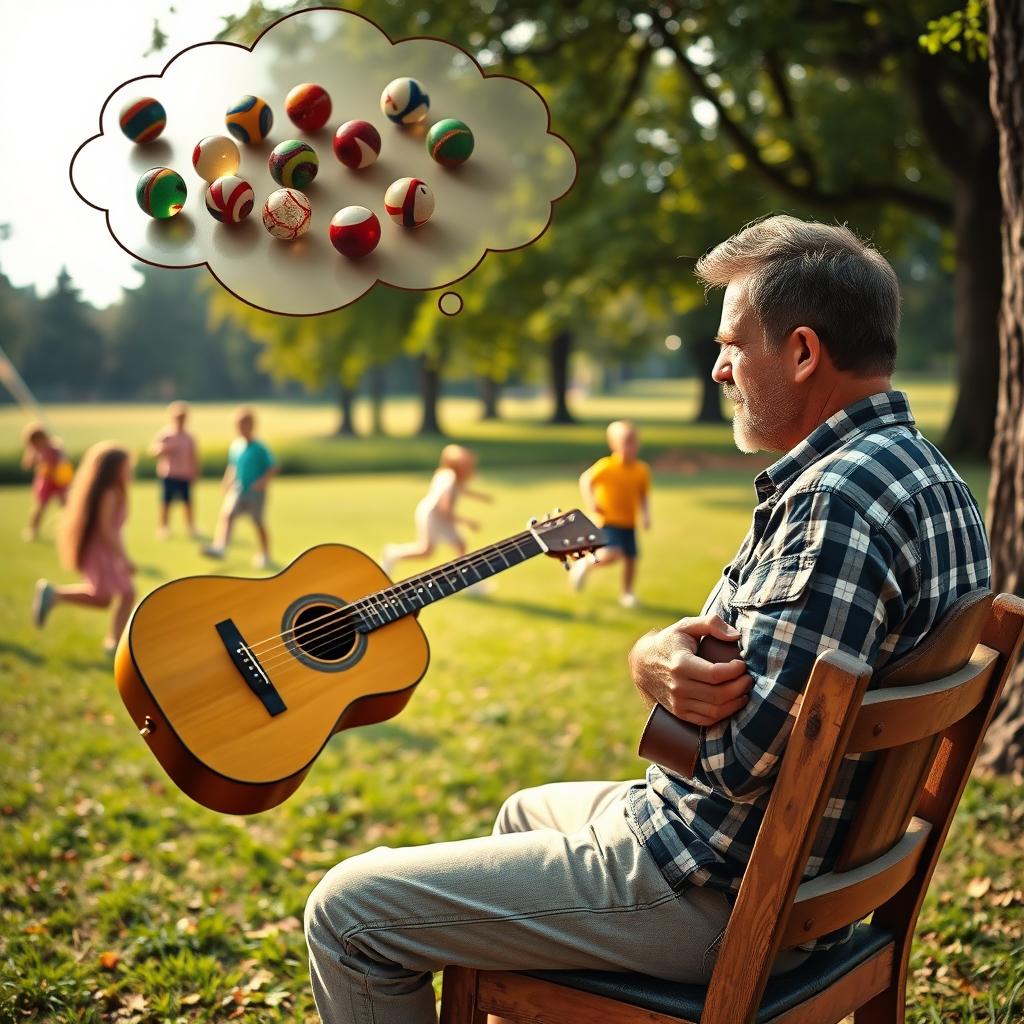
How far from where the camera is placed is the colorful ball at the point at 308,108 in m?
2.48

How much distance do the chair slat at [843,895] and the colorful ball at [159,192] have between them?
185 centimetres

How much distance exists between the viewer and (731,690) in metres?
1.79

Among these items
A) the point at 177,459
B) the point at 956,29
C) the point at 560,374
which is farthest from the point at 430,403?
the point at 956,29

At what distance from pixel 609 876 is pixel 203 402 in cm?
3440

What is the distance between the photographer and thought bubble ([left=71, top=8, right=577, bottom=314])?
93.4 inches

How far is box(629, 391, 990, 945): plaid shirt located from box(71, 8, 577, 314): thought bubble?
3.21 ft

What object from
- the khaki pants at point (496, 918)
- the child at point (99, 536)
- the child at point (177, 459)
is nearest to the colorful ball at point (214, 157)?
the khaki pants at point (496, 918)

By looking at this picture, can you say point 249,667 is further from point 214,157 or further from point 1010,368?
point 1010,368

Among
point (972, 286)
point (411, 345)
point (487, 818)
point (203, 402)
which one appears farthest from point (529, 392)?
point (487, 818)

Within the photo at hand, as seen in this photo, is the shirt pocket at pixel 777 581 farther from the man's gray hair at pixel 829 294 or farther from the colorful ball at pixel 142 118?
the colorful ball at pixel 142 118

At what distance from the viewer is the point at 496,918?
6.54 ft

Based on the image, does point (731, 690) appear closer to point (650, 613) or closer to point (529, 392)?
point (650, 613)

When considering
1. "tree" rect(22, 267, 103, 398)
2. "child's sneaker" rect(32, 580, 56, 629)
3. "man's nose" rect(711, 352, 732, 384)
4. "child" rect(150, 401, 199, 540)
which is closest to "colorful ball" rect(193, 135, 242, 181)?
"man's nose" rect(711, 352, 732, 384)

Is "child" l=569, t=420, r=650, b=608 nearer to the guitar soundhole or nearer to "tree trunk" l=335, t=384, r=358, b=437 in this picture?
the guitar soundhole
